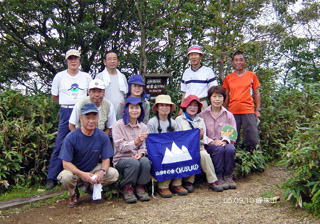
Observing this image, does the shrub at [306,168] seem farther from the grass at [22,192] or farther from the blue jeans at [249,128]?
the grass at [22,192]

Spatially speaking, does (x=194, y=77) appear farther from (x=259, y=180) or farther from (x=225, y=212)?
(x=225, y=212)

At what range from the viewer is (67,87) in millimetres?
5289

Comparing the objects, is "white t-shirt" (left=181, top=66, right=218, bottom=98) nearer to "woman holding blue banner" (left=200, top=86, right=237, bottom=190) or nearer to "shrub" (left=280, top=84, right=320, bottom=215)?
"woman holding blue banner" (left=200, top=86, right=237, bottom=190)

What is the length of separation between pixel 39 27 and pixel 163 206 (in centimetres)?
623

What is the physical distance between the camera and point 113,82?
5.51 meters

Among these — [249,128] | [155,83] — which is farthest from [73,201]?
[249,128]

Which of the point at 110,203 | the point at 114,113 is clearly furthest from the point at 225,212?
the point at 114,113

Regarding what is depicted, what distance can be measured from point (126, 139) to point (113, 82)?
1.15m

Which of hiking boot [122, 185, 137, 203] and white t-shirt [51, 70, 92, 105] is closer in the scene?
hiking boot [122, 185, 137, 203]

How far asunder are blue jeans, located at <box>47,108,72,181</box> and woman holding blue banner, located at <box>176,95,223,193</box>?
179cm

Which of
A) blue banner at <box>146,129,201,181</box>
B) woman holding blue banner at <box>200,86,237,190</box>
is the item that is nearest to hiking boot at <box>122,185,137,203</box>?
blue banner at <box>146,129,201,181</box>

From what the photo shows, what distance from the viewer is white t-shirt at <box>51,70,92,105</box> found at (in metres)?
5.29

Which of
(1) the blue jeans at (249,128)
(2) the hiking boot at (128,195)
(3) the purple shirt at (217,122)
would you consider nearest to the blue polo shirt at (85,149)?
(2) the hiking boot at (128,195)

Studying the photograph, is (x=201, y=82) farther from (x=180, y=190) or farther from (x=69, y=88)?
(x=69, y=88)
